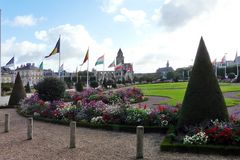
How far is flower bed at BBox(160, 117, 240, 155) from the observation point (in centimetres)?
952

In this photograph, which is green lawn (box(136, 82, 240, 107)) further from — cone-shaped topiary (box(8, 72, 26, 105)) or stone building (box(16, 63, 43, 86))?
stone building (box(16, 63, 43, 86))

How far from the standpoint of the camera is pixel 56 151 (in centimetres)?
1024

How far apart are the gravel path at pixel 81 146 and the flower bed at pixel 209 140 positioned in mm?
272

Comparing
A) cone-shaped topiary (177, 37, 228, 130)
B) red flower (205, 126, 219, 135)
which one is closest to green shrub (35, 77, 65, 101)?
cone-shaped topiary (177, 37, 228, 130)

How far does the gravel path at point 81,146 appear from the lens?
941cm

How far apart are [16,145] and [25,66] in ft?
461

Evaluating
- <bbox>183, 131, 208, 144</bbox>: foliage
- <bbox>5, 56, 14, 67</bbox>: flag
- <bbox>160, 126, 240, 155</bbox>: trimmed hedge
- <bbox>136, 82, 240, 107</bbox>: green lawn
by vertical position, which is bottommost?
<bbox>160, 126, 240, 155</bbox>: trimmed hedge

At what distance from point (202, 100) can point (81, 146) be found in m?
4.33

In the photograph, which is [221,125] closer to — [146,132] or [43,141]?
[146,132]

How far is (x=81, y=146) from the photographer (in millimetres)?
10906

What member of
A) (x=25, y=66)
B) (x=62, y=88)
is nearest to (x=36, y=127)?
(x=62, y=88)

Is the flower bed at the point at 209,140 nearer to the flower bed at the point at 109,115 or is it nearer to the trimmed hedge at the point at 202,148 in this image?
the trimmed hedge at the point at 202,148

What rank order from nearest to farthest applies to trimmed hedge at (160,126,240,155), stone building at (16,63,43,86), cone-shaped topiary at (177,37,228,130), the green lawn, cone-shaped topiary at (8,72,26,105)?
trimmed hedge at (160,126,240,155) → cone-shaped topiary at (177,37,228,130) → the green lawn → cone-shaped topiary at (8,72,26,105) → stone building at (16,63,43,86)

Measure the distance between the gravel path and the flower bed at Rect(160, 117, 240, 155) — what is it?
0.27 metres
